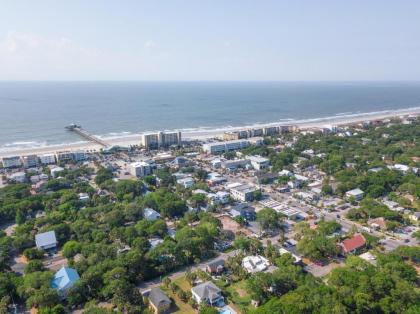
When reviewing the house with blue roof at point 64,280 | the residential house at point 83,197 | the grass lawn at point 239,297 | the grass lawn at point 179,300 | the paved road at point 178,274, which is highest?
the house with blue roof at point 64,280

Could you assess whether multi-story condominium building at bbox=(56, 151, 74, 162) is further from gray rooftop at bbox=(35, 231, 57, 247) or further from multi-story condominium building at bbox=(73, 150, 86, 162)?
gray rooftop at bbox=(35, 231, 57, 247)

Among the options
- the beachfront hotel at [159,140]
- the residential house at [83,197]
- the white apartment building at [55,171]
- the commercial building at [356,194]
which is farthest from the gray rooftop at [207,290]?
the beachfront hotel at [159,140]

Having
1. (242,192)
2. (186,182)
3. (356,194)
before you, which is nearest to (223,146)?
(186,182)

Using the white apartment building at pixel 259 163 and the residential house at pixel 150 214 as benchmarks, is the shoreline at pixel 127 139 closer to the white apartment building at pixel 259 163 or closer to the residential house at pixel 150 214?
the white apartment building at pixel 259 163

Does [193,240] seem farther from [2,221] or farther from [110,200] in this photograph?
[2,221]

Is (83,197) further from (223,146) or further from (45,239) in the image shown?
(223,146)

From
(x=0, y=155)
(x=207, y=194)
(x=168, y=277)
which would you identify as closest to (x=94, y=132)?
(x=0, y=155)
